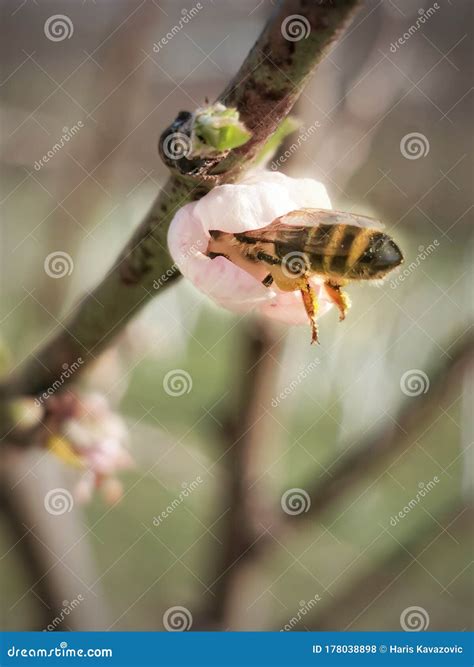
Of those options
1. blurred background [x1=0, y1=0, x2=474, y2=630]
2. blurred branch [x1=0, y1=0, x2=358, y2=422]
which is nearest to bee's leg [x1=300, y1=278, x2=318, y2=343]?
blurred branch [x1=0, y1=0, x2=358, y2=422]

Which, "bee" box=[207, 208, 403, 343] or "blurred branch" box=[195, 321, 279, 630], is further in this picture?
"blurred branch" box=[195, 321, 279, 630]

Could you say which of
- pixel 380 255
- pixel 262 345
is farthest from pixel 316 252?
pixel 262 345

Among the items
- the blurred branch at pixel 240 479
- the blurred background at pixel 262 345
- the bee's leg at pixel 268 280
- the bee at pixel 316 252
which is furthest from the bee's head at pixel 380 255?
the blurred branch at pixel 240 479

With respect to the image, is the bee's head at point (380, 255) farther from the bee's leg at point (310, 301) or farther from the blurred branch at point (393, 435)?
the blurred branch at point (393, 435)

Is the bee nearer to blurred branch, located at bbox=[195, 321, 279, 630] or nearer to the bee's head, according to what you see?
the bee's head

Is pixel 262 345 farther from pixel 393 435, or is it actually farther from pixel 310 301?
pixel 310 301

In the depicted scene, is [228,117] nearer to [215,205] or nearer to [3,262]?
[215,205]
